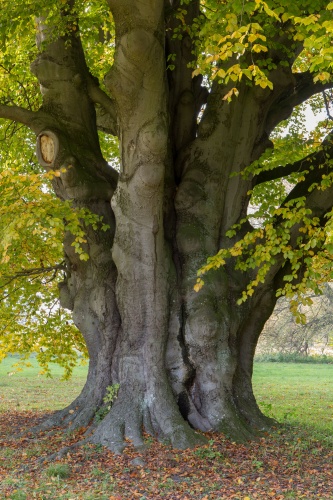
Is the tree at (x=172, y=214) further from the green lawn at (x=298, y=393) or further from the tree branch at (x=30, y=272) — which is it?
the green lawn at (x=298, y=393)

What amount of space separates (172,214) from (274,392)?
12.4 m

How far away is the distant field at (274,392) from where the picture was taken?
1335 cm

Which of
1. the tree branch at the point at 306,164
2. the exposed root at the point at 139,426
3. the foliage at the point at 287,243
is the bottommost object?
the exposed root at the point at 139,426

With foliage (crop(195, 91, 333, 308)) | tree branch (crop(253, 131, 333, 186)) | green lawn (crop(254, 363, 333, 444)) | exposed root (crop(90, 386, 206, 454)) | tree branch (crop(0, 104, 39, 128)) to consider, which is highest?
tree branch (crop(0, 104, 39, 128))

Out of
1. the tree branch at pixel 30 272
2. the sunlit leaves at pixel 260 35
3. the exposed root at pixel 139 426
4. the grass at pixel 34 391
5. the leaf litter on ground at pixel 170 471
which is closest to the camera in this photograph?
the sunlit leaves at pixel 260 35

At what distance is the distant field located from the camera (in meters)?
13.3

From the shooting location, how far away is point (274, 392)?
63.8 ft

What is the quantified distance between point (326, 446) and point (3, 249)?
5087mm

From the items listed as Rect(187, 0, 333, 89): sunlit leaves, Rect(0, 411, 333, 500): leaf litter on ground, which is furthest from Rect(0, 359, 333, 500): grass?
Rect(187, 0, 333, 89): sunlit leaves

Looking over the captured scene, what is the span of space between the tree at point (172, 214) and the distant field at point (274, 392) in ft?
8.31

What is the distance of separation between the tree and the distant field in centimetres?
253

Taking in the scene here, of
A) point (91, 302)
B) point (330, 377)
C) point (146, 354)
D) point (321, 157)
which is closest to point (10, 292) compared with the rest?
point (91, 302)

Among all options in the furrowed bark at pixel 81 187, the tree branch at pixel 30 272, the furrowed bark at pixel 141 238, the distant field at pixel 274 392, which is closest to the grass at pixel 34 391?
the distant field at pixel 274 392

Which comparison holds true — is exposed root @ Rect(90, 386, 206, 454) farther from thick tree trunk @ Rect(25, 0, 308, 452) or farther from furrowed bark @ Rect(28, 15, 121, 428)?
furrowed bark @ Rect(28, 15, 121, 428)
